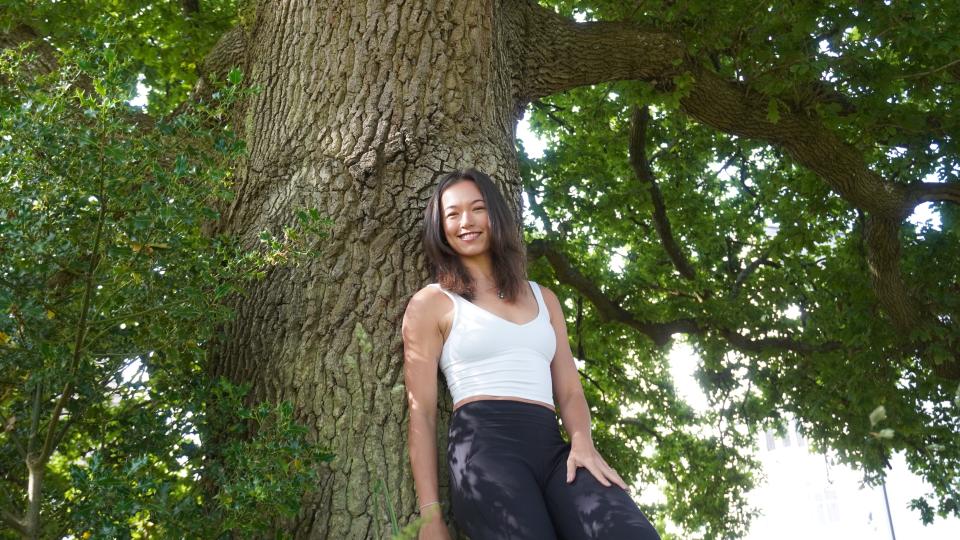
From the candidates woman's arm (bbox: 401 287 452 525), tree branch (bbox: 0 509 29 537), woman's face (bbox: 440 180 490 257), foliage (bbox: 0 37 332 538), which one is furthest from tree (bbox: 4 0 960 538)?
tree branch (bbox: 0 509 29 537)

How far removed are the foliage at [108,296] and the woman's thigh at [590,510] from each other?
79cm

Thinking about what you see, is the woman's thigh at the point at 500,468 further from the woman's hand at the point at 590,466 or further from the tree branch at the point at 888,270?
the tree branch at the point at 888,270

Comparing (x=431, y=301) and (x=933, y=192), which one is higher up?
(x=933, y=192)

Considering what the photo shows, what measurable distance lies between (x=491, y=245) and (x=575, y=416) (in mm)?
752

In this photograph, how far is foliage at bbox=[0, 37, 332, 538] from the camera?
8.33 feet

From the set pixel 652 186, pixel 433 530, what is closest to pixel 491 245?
pixel 433 530

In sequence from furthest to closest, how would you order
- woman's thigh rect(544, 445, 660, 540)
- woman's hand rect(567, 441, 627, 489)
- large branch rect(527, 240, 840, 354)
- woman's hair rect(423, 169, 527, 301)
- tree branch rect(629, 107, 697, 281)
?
large branch rect(527, 240, 840, 354) < tree branch rect(629, 107, 697, 281) < woman's hair rect(423, 169, 527, 301) < woman's hand rect(567, 441, 627, 489) < woman's thigh rect(544, 445, 660, 540)

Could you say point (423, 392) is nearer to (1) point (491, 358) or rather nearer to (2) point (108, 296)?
(1) point (491, 358)

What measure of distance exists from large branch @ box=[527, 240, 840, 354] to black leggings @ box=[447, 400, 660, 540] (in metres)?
6.48

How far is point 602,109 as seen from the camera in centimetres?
945

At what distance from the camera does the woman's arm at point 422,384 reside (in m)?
3.03

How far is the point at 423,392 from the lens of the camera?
3.12 meters

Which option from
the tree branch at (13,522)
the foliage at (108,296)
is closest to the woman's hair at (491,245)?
the foliage at (108,296)

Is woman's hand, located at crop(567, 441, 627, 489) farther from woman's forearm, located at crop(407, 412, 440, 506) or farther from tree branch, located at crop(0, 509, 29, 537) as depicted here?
tree branch, located at crop(0, 509, 29, 537)
